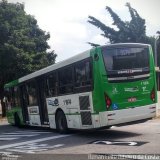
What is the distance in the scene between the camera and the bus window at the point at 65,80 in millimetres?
15547

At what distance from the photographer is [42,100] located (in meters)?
19.2

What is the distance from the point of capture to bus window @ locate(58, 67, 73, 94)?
51.0 feet

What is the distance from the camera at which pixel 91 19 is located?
4534 cm

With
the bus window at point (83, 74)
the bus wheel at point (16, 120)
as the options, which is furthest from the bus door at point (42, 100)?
the bus wheel at point (16, 120)

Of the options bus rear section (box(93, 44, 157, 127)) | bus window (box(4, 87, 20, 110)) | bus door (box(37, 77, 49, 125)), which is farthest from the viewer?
bus window (box(4, 87, 20, 110))

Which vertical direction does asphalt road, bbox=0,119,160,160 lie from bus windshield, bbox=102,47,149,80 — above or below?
below

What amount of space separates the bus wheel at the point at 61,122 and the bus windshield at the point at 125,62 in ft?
12.9

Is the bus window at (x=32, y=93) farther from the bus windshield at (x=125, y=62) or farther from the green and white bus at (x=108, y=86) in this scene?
the bus windshield at (x=125, y=62)

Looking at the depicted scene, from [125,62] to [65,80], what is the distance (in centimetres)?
306

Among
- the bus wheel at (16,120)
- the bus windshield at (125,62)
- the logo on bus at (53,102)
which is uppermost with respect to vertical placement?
the bus windshield at (125,62)

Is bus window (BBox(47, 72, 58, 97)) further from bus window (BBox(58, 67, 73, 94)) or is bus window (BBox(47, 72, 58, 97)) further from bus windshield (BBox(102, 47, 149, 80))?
bus windshield (BBox(102, 47, 149, 80))

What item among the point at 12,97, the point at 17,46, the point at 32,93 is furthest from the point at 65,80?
the point at 17,46

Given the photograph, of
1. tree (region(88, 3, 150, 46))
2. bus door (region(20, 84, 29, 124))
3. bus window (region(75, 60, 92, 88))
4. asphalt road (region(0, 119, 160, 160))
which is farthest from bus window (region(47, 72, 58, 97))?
tree (region(88, 3, 150, 46))

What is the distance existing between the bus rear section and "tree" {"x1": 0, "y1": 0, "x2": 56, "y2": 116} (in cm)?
Answer: 2259
